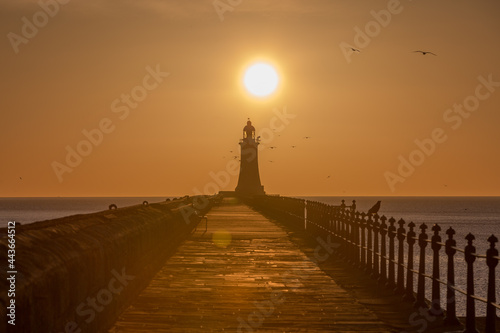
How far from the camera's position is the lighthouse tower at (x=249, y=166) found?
4663 inches

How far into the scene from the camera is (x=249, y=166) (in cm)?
12144

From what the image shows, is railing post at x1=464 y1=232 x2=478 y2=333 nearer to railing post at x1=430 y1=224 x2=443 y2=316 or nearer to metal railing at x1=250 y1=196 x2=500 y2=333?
metal railing at x1=250 y1=196 x2=500 y2=333

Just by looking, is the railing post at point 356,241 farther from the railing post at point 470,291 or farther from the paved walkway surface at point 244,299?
the railing post at point 470,291

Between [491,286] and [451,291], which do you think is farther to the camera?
[451,291]

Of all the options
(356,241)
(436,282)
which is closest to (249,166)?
(356,241)

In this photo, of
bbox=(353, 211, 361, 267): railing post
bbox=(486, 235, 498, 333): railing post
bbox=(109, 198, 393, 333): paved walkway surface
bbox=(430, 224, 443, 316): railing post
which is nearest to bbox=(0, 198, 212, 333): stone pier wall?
bbox=(109, 198, 393, 333): paved walkway surface

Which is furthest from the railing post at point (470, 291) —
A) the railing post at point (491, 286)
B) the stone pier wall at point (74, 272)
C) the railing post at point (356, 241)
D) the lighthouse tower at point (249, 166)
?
the lighthouse tower at point (249, 166)

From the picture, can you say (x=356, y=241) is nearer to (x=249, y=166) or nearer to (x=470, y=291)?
(x=470, y=291)

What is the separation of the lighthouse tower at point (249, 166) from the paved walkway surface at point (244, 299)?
95.3 meters

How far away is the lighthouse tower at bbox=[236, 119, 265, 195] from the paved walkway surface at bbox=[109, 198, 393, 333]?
95302mm

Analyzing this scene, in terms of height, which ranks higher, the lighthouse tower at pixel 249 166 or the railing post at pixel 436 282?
the lighthouse tower at pixel 249 166

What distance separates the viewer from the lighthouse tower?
389ft

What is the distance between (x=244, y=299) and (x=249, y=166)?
10740 cm

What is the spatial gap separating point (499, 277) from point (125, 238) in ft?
158
